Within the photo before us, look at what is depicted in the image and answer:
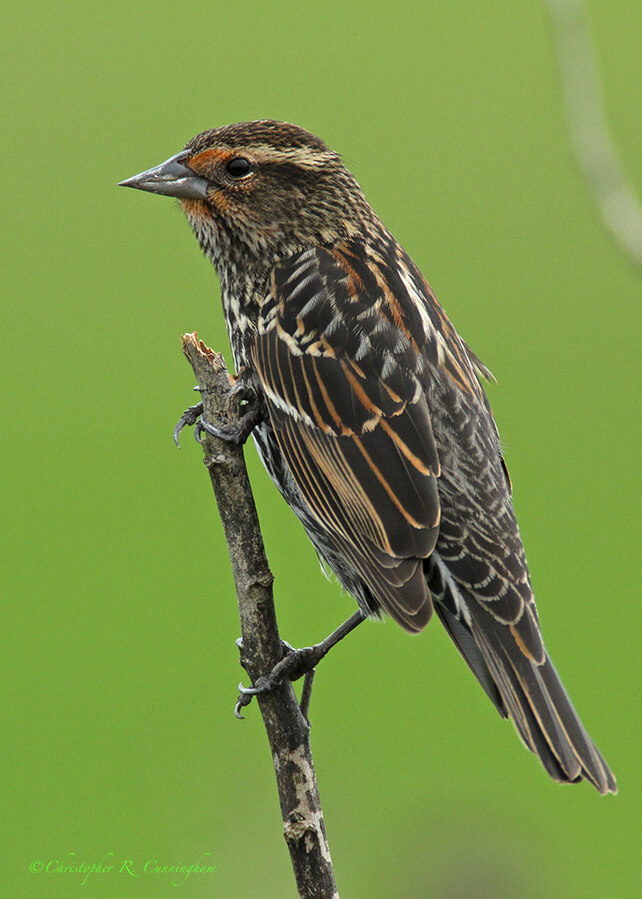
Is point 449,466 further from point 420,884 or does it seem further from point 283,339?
point 420,884

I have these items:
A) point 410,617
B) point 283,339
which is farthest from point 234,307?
point 410,617

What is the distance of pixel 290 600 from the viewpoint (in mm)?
5926

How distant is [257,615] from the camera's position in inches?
108

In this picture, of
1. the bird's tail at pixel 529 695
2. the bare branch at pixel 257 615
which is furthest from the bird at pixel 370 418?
the bare branch at pixel 257 615

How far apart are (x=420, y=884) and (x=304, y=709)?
579 mm

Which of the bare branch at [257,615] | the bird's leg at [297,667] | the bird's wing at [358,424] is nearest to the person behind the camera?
the bare branch at [257,615]

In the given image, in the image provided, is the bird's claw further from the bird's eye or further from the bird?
the bird's eye

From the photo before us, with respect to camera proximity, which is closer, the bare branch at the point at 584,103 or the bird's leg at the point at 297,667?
the bare branch at the point at 584,103

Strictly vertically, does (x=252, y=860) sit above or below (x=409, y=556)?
below

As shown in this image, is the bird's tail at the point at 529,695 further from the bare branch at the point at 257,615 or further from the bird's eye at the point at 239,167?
the bird's eye at the point at 239,167

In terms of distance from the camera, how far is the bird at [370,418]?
9.62 ft

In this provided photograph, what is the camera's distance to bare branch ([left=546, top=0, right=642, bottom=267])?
2451 mm

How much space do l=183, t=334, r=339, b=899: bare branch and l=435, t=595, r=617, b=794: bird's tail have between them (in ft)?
1.76

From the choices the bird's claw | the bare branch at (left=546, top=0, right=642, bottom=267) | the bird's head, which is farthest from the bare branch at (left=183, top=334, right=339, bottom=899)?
the bare branch at (left=546, top=0, right=642, bottom=267)
